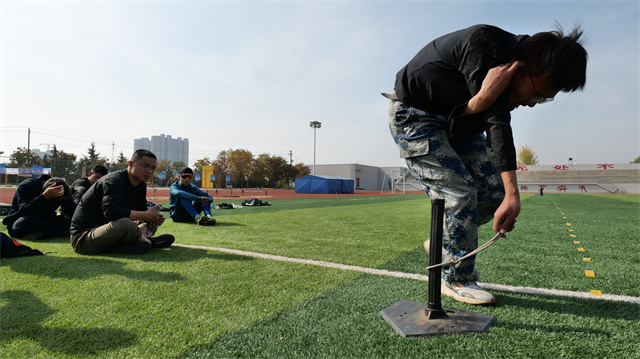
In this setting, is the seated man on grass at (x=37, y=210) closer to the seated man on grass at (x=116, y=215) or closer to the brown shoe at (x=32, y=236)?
the brown shoe at (x=32, y=236)

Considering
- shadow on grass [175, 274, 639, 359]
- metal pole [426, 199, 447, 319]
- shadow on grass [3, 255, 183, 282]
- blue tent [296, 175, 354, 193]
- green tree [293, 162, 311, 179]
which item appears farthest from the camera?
green tree [293, 162, 311, 179]

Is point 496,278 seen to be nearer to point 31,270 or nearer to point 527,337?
point 527,337

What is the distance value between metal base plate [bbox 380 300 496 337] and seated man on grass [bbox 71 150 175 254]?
281 centimetres

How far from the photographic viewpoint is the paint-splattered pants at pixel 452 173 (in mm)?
2252

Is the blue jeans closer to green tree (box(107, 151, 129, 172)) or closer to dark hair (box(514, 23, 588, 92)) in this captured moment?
dark hair (box(514, 23, 588, 92))

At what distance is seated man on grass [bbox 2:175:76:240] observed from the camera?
198 inches

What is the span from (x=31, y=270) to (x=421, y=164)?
3585 mm

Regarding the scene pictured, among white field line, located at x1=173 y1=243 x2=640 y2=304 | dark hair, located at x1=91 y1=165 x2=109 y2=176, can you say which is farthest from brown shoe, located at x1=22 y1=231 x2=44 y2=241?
white field line, located at x1=173 y1=243 x2=640 y2=304

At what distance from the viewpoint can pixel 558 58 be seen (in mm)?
1771

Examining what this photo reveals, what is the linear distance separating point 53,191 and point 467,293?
5673 mm

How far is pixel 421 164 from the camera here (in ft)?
7.88

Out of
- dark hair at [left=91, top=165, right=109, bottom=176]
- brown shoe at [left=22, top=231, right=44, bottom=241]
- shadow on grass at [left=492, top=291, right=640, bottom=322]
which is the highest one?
dark hair at [left=91, top=165, right=109, bottom=176]

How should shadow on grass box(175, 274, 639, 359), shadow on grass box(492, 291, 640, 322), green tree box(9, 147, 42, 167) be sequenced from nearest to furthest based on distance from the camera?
1. shadow on grass box(175, 274, 639, 359)
2. shadow on grass box(492, 291, 640, 322)
3. green tree box(9, 147, 42, 167)

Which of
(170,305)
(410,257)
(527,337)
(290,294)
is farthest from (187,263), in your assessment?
(527,337)
